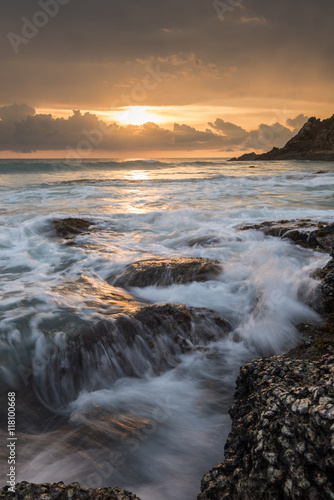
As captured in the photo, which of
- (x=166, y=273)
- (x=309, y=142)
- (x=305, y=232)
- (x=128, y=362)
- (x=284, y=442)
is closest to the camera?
(x=284, y=442)

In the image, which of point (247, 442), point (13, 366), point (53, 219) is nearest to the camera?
point (247, 442)

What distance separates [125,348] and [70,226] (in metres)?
7.09

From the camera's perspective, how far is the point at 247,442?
2.18 meters

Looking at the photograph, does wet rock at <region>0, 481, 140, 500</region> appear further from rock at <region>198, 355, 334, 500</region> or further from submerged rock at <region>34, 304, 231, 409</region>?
submerged rock at <region>34, 304, 231, 409</region>

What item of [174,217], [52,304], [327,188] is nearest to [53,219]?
[174,217]

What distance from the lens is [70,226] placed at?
10.4 meters

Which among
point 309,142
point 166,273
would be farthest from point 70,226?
point 309,142

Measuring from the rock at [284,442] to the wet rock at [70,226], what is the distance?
8.34 metres

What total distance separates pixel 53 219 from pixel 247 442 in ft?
33.8

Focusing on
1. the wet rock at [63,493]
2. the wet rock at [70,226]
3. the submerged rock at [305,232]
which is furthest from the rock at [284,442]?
the wet rock at [70,226]

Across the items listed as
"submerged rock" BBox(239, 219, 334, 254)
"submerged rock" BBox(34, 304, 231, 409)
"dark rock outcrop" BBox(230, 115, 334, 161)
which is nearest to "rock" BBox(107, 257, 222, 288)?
"submerged rock" BBox(34, 304, 231, 409)

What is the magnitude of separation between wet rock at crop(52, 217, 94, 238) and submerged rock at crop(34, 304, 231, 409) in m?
5.94

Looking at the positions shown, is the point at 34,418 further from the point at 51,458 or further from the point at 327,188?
the point at 327,188

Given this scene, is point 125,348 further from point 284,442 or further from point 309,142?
point 309,142
